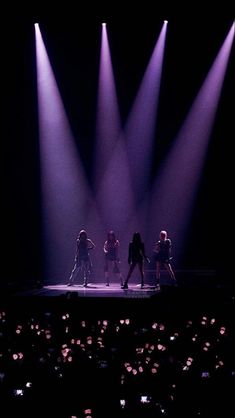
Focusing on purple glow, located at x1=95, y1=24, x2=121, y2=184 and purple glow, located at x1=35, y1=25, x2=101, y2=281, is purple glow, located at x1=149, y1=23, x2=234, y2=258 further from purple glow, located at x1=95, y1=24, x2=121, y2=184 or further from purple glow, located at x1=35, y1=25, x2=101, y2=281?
purple glow, located at x1=35, y1=25, x2=101, y2=281

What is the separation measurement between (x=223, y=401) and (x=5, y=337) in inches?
113

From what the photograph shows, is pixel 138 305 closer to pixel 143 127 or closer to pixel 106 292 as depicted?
pixel 106 292

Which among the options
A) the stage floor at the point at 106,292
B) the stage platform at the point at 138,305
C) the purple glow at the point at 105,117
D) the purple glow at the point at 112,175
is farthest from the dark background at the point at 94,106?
the stage platform at the point at 138,305

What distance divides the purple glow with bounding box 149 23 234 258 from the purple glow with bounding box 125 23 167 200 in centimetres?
→ 62

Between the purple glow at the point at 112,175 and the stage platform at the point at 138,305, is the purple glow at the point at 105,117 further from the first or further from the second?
the stage platform at the point at 138,305

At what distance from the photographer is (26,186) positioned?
16.5 metres

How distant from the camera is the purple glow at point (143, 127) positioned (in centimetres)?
1595

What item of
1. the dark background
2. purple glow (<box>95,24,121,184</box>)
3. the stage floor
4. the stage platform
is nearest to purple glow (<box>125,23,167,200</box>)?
the dark background

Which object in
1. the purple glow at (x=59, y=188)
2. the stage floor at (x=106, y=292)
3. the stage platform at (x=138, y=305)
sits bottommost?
the stage floor at (x=106, y=292)

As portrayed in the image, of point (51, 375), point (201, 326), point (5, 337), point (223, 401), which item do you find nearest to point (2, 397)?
point (51, 375)

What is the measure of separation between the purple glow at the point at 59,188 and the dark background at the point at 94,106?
273 mm

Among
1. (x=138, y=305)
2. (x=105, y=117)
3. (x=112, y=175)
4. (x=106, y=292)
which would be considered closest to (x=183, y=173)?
(x=112, y=175)

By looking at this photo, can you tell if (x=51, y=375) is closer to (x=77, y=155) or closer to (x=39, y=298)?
(x=39, y=298)

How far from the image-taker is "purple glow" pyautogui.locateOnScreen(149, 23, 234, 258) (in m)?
16.2
